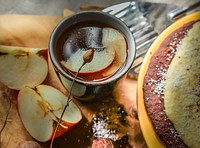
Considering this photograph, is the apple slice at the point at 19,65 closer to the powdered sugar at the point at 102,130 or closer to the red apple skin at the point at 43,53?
the red apple skin at the point at 43,53

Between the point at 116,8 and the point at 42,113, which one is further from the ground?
the point at 116,8

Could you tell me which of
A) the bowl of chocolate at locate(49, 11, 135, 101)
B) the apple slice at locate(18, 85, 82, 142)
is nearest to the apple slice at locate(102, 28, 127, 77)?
the bowl of chocolate at locate(49, 11, 135, 101)

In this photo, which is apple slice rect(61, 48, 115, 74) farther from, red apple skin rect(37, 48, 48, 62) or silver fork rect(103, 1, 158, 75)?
silver fork rect(103, 1, 158, 75)

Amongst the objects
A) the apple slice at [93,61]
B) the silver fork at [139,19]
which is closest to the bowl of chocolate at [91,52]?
the apple slice at [93,61]

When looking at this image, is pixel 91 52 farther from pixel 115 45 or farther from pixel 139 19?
pixel 139 19

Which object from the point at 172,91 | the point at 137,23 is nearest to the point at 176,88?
the point at 172,91

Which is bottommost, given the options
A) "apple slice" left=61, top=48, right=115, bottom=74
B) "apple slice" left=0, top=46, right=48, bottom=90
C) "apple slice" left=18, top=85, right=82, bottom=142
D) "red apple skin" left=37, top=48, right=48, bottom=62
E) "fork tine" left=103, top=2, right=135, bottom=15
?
"apple slice" left=18, top=85, right=82, bottom=142
